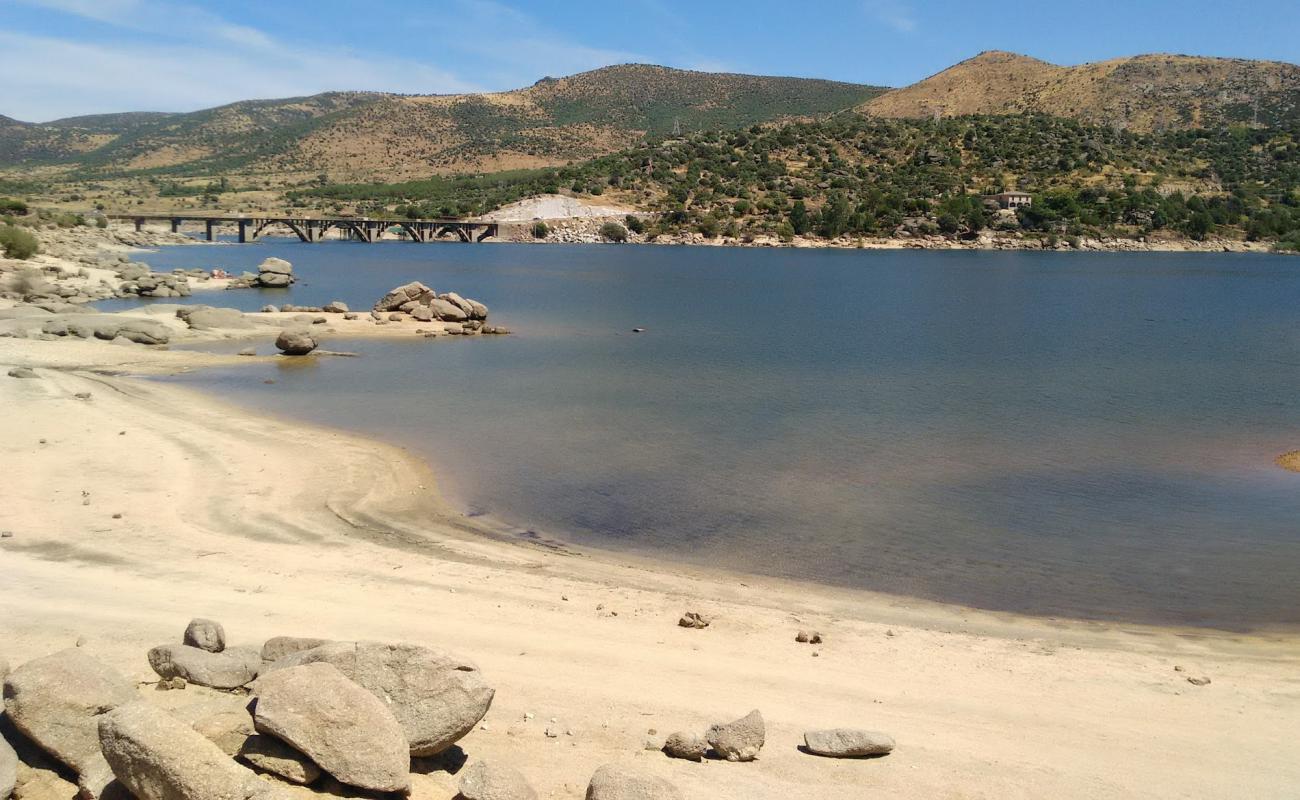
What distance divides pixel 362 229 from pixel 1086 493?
110409 millimetres

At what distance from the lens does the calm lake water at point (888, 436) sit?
13133mm

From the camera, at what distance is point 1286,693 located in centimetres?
895

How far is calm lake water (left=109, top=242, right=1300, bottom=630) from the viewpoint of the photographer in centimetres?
1313

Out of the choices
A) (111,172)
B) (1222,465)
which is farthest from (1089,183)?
(111,172)

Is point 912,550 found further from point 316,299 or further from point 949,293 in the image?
point 949,293

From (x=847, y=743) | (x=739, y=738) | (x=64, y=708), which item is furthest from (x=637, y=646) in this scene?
(x=64, y=708)

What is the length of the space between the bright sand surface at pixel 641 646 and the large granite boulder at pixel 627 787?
22.1 inches

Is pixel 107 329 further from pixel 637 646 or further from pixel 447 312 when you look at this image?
pixel 637 646

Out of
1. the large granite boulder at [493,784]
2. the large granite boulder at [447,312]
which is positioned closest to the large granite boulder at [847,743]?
the large granite boulder at [493,784]

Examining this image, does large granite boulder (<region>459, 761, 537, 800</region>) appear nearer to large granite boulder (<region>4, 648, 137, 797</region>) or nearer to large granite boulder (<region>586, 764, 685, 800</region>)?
large granite boulder (<region>586, 764, 685, 800</region>)

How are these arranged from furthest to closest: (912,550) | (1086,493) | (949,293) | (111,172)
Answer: (111,172), (949,293), (1086,493), (912,550)

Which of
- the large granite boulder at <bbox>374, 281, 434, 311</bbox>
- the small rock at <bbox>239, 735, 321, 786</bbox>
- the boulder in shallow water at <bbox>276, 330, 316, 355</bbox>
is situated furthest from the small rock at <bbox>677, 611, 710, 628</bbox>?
the large granite boulder at <bbox>374, 281, 434, 311</bbox>

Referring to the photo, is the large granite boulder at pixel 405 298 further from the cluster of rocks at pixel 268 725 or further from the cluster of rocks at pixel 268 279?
the cluster of rocks at pixel 268 725

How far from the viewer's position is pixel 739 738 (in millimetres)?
7000
